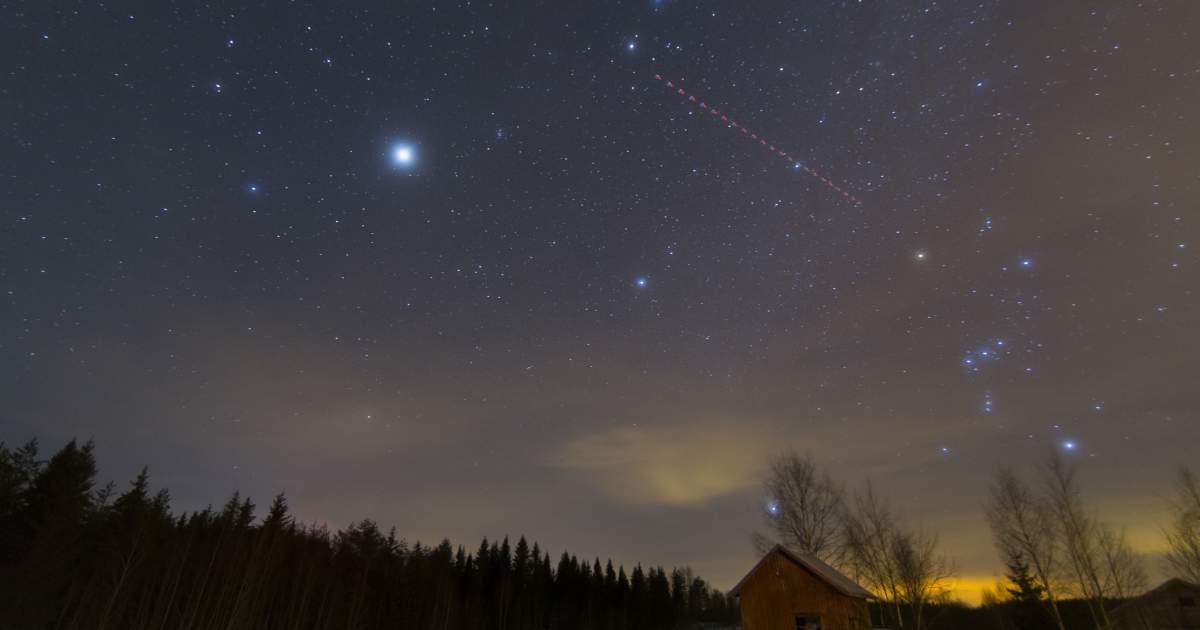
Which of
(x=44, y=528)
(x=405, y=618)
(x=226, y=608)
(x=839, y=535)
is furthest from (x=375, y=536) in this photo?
(x=839, y=535)

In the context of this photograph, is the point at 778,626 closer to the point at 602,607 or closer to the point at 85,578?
the point at 85,578

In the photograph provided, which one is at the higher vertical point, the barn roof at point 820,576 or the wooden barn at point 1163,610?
the barn roof at point 820,576

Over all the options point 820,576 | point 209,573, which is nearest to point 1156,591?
point 820,576

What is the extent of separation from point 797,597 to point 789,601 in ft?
1.46

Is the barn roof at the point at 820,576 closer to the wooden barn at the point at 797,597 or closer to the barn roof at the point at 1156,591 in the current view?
the wooden barn at the point at 797,597

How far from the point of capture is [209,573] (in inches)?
1652

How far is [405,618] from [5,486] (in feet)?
112

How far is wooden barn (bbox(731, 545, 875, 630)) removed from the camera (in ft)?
77.0

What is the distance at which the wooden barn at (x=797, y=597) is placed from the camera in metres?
23.5

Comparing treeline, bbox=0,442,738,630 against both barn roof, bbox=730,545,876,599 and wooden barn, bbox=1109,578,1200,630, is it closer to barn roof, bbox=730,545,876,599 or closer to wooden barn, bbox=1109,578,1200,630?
barn roof, bbox=730,545,876,599

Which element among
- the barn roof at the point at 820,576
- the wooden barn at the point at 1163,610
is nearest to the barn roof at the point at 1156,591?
the wooden barn at the point at 1163,610

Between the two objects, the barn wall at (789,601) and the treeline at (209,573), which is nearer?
the barn wall at (789,601)

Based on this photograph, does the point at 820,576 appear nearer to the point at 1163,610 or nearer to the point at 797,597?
the point at 797,597

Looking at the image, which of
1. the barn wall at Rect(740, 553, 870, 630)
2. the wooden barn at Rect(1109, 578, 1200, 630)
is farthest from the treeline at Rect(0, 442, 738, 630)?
the wooden barn at Rect(1109, 578, 1200, 630)
